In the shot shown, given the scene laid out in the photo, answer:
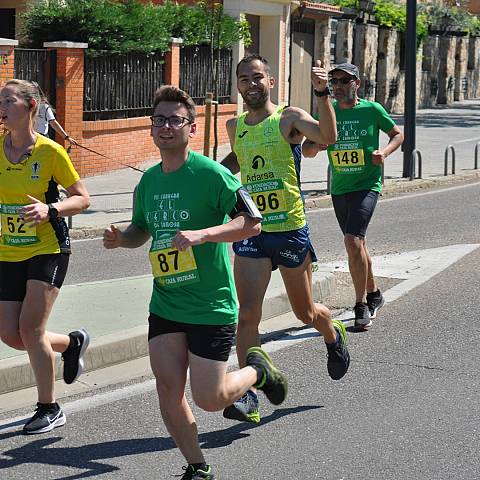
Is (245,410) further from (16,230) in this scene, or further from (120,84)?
(120,84)

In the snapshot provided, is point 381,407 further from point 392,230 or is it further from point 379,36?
point 379,36

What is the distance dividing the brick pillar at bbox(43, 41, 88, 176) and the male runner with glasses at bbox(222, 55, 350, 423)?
14.0 m

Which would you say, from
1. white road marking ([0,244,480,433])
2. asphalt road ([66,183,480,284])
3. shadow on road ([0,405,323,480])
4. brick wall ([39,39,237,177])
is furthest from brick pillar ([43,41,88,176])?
shadow on road ([0,405,323,480])

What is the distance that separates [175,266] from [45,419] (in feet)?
5.29

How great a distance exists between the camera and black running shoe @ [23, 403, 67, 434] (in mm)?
6699

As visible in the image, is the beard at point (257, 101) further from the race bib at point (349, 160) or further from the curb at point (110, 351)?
the race bib at point (349, 160)

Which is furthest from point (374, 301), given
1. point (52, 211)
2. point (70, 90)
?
point (70, 90)

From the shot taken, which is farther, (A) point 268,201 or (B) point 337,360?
(B) point 337,360

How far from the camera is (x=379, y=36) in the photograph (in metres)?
43.5

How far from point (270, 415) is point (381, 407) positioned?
26.8 inches

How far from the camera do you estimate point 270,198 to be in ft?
24.1

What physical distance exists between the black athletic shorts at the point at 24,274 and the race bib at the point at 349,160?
11.8ft

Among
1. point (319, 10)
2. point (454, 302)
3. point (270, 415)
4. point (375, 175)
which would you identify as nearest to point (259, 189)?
point (270, 415)

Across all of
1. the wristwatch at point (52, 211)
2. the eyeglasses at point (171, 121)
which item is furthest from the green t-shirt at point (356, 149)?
the eyeglasses at point (171, 121)
